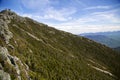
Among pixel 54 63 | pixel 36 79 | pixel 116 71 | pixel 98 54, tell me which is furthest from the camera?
pixel 98 54

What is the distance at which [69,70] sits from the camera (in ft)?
368

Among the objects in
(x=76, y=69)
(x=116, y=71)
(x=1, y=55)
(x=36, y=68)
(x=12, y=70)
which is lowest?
(x=116, y=71)

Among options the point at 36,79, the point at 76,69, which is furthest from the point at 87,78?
the point at 36,79

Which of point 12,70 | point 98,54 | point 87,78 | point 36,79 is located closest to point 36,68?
point 36,79

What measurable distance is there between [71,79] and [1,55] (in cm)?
6556

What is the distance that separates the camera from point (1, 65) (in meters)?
36.6

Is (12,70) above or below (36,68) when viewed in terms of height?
above

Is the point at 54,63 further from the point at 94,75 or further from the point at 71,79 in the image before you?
the point at 94,75

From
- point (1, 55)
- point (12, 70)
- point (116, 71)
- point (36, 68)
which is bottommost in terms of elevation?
point (116, 71)

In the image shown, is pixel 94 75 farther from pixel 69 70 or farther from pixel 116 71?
pixel 116 71

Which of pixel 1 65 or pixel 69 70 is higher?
pixel 1 65

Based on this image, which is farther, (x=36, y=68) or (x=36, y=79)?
(x=36, y=68)

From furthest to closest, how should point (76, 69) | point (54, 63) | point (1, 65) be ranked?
point (76, 69) < point (54, 63) < point (1, 65)

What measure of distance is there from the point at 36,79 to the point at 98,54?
147385 millimetres
